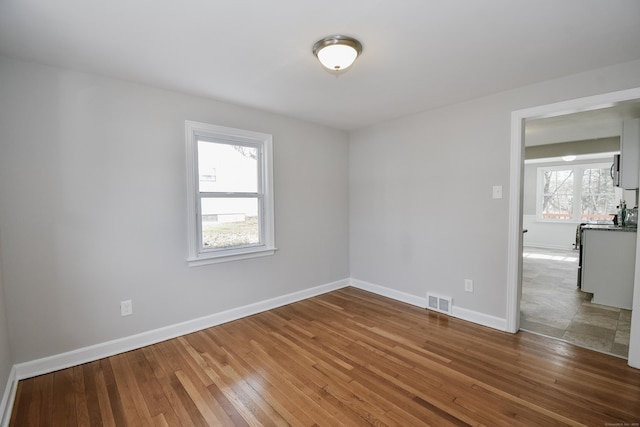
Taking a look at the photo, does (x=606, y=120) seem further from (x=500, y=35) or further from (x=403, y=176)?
(x=500, y=35)

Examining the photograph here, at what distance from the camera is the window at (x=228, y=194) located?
2.93 meters

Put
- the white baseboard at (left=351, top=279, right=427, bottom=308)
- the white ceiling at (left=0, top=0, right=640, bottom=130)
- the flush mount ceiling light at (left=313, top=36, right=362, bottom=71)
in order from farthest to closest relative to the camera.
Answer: the white baseboard at (left=351, top=279, right=427, bottom=308) → the flush mount ceiling light at (left=313, top=36, right=362, bottom=71) → the white ceiling at (left=0, top=0, right=640, bottom=130)

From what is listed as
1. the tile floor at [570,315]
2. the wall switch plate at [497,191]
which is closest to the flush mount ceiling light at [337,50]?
the wall switch plate at [497,191]

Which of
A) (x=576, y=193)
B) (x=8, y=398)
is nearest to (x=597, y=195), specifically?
(x=576, y=193)

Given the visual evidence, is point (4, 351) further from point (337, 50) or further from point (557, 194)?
point (557, 194)

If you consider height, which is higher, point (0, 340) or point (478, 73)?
point (478, 73)

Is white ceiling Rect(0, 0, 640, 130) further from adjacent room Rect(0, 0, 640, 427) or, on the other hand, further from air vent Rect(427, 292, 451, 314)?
air vent Rect(427, 292, 451, 314)

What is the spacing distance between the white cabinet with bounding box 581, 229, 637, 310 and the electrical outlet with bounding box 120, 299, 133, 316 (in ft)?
17.7

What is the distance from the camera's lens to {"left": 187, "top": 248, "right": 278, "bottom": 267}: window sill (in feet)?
9.61

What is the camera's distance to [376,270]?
412 centimetres

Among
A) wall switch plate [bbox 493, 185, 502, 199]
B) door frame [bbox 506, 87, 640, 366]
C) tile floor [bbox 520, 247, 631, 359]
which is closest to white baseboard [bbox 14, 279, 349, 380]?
door frame [bbox 506, 87, 640, 366]

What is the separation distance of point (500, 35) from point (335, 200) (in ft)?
9.07

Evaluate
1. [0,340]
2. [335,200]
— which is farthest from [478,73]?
[0,340]

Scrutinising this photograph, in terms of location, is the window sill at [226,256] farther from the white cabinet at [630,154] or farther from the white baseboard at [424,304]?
the white cabinet at [630,154]
